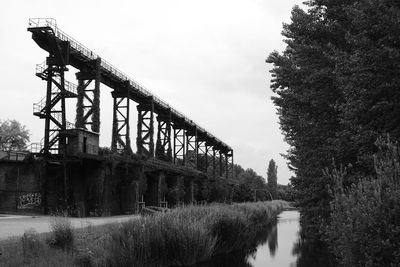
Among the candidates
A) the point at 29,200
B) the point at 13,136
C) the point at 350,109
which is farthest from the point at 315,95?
the point at 13,136

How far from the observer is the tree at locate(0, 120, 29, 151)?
77650 mm

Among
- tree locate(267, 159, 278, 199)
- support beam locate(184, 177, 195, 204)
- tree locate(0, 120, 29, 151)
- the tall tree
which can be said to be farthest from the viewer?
tree locate(267, 159, 278, 199)

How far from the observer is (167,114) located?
218 ft

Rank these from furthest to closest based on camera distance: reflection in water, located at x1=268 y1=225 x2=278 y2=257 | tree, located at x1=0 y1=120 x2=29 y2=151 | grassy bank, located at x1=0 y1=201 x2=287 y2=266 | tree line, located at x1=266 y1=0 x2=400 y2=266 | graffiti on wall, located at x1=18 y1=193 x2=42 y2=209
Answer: tree, located at x1=0 y1=120 x2=29 y2=151 < graffiti on wall, located at x1=18 y1=193 x2=42 y2=209 < reflection in water, located at x1=268 y1=225 x2=278 y2=257 < grassy bank, located at x1=0 y1=201 x2=287 y2=266 < tree line, located at x1=266 y1=0 x2=400 y2=266

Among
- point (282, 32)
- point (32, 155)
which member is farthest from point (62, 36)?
point (282, 32)

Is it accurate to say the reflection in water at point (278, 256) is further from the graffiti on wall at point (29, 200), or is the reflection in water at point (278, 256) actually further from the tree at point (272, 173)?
the tree at point (272, 173)

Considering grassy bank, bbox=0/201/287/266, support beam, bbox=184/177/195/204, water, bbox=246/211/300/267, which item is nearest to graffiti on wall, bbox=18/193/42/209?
water, bbox=246/211/300/267

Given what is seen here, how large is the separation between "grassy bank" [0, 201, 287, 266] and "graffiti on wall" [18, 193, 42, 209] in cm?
2297

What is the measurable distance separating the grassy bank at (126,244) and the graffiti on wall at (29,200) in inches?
Answer: 904

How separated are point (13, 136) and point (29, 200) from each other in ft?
143

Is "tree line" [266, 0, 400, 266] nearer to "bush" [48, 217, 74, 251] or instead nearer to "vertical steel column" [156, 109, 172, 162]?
"bush" [48, 217, 74, 251]

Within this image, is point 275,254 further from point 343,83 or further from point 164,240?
point 343,83

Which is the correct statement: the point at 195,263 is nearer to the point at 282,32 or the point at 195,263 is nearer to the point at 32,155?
the point at 282,32

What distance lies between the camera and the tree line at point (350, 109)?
262 inches
